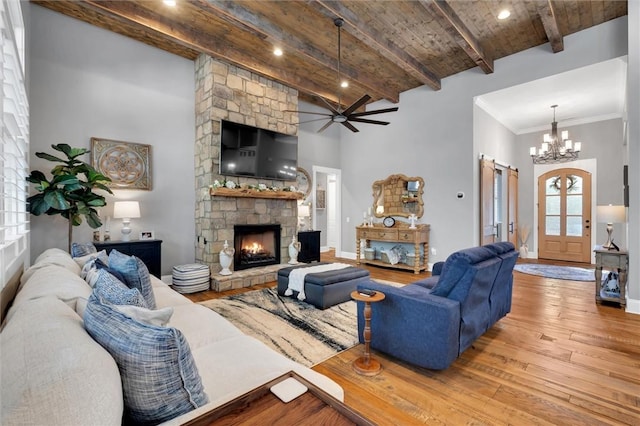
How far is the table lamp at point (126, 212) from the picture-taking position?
396 cm

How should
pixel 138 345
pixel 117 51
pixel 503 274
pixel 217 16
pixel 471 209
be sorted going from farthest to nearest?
pixel 471 209
pixel 117 51
pixel 217 16
pixel 503 274
pixel 138 345

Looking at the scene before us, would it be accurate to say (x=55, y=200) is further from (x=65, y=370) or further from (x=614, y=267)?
(x=614, y=267)

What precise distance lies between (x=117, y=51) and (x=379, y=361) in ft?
17.5

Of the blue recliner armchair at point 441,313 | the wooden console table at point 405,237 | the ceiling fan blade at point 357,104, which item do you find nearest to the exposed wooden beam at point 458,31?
the ceiling fan blade at point 357,104

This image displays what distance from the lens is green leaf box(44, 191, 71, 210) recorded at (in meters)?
3.17

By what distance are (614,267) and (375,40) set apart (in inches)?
173

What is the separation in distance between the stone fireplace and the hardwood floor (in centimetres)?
301

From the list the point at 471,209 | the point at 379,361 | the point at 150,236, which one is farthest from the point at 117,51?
the point at 471,209

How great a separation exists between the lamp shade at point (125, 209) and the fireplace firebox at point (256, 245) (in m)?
1.48

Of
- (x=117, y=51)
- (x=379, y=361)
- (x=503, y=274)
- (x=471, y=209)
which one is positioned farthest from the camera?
(x=471, y=209)

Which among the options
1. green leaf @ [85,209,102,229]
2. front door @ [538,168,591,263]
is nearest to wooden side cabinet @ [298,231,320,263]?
green leaf @ [85,209,102,229]

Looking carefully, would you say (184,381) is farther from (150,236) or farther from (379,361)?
(150,236)

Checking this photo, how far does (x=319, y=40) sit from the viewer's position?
4430 millimetres

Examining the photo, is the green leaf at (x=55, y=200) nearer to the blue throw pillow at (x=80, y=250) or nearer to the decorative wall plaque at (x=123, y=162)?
the blue throw pillow at (x=80, y=250)
